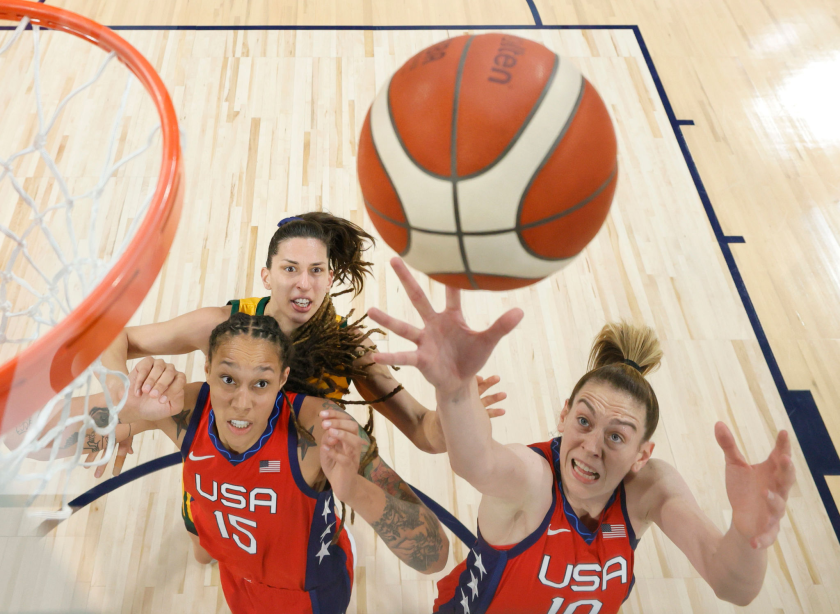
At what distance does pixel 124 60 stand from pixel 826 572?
2.88 meters

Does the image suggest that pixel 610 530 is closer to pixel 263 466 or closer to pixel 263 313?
pixel 263 466

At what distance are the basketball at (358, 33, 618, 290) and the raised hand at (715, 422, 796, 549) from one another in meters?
0.55

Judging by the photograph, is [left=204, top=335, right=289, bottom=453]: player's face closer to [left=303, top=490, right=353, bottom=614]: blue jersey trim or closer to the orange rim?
[left=303, top=490, right=353, bottom=614]: blue jersey trim

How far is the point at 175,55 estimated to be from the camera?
4.50 meters

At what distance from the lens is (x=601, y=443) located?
1.80 meters

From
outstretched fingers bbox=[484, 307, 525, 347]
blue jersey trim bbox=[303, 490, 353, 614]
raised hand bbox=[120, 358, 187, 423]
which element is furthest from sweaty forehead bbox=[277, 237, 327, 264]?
outstretched fingers bbox=[484, 307, 525, 347]

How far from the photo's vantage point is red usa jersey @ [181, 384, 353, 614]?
1.93m

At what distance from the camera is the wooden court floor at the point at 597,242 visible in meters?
2.55

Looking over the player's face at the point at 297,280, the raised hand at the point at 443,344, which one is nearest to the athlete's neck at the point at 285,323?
the player's face at the point at 297,280

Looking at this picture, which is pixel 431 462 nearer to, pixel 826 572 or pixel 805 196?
pixel 826 572

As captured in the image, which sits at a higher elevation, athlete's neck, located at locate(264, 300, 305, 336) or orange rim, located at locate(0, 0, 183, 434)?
athlete's neck, located at locate(264, 300, 305, 336)

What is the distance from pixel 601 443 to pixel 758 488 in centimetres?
39

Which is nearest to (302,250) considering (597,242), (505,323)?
(505,323)

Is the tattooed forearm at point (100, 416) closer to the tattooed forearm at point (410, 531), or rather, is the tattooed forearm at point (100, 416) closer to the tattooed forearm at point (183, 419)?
the tattooed forearm at point (183, 419)
